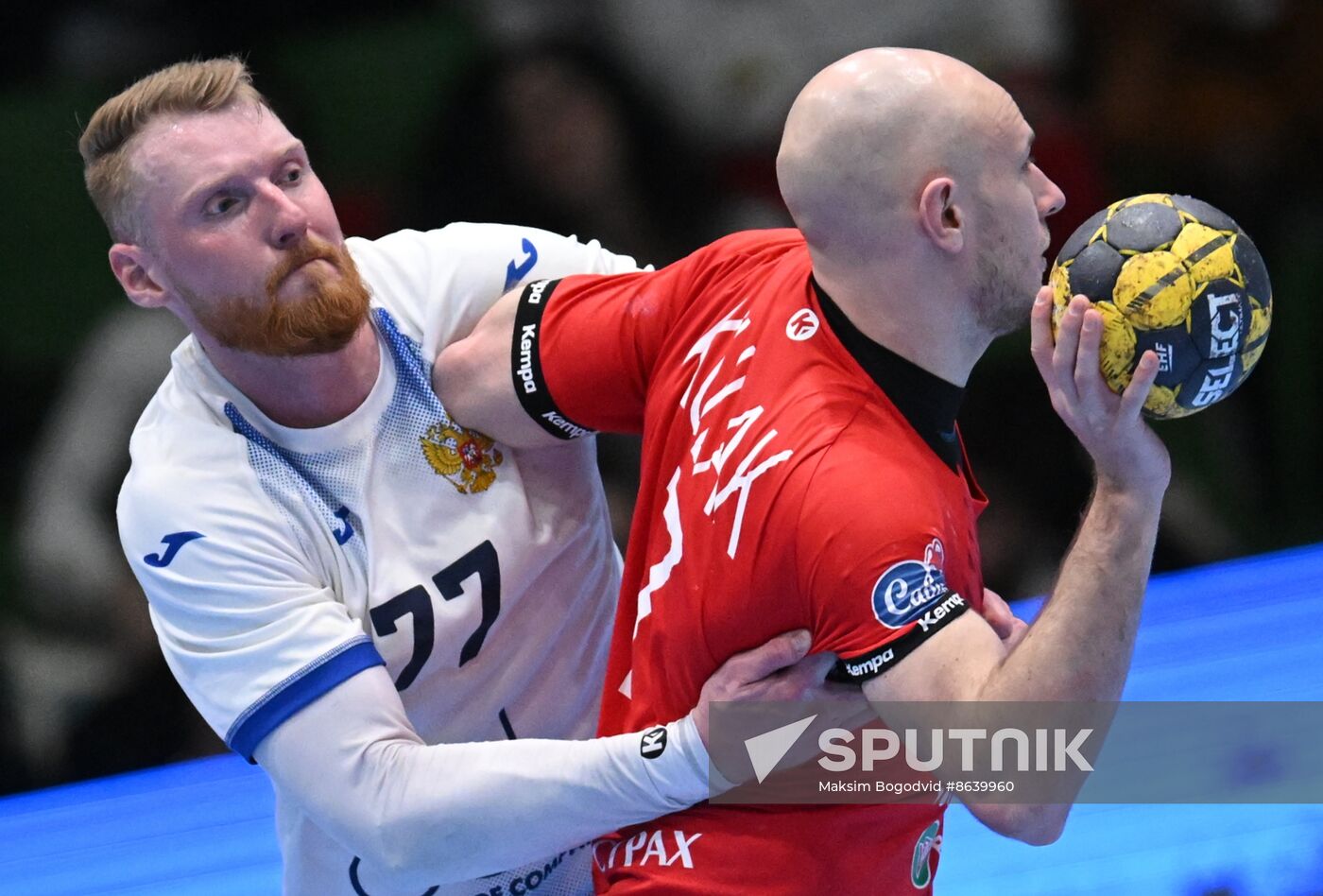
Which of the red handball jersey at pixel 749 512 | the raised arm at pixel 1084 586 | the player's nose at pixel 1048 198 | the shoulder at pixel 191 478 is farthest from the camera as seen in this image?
the shoulder at pixel 191 478

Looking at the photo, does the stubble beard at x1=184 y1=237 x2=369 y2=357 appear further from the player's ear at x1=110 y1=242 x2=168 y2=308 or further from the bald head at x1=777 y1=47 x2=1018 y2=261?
the bald head at x1=777 y1=47 x2=1018 y2=261

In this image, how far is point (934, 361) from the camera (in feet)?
8.55

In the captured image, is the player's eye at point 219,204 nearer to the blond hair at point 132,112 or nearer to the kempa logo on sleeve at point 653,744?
the blond hair at point 132,112

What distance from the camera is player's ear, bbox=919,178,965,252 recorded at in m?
2.48

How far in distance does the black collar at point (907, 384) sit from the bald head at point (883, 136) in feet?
0.41

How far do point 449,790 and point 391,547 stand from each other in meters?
0.54

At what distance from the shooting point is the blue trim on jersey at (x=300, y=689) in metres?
2.85

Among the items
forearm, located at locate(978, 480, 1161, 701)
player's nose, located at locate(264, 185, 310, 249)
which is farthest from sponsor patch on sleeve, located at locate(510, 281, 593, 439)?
forearm, located at locate(978, 480, 1161, 701)

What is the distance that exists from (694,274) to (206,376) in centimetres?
99

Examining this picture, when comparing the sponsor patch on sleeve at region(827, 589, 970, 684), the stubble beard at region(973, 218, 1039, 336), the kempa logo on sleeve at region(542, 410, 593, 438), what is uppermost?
the stubble beard at region(973, 218, 1039, 336)

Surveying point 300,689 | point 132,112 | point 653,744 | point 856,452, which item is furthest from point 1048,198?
point 132,112

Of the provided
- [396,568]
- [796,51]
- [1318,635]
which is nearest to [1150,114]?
[796,51]

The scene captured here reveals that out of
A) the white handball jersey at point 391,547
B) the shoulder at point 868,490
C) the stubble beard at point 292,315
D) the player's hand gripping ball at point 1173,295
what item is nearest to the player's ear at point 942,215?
the player's hand gripping ball at point 1173,295

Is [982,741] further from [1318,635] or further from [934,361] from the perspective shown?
[1318,635]
